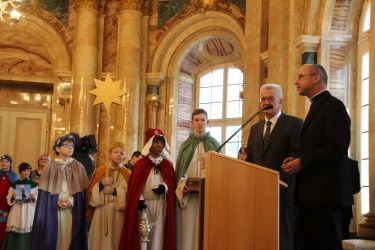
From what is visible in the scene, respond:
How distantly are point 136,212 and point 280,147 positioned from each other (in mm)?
2480

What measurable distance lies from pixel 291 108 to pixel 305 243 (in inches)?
205

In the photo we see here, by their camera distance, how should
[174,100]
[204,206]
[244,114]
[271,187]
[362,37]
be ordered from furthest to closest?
[174,100]
[244,114]
[362,37]
[204,206]
[271,187]

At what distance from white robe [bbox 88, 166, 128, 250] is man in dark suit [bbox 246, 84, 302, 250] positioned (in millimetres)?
2513

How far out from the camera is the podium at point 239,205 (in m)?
4.07

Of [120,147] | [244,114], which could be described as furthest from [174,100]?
[120,147]

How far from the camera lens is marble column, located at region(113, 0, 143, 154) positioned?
43.7 feet

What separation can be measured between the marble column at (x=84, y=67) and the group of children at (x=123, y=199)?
6017 mm

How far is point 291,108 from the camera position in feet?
30.5

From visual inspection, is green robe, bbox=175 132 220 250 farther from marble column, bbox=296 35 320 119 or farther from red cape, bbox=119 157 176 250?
marble column, bbox=296 35 320 119

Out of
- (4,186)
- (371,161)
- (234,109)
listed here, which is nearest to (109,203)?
(4,186)

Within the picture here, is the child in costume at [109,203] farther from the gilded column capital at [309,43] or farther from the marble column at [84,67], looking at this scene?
the marble column at [84,67]

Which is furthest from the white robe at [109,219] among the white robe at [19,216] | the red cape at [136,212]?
the white robe at [19,216]

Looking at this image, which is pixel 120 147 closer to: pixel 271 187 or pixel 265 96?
pixel 265 96

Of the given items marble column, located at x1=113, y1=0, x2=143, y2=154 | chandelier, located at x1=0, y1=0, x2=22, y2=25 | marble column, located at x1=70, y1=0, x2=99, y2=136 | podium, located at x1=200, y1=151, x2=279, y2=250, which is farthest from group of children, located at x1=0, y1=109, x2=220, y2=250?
marble column, located at x1=70, y1=0, x2=99, y2=136
